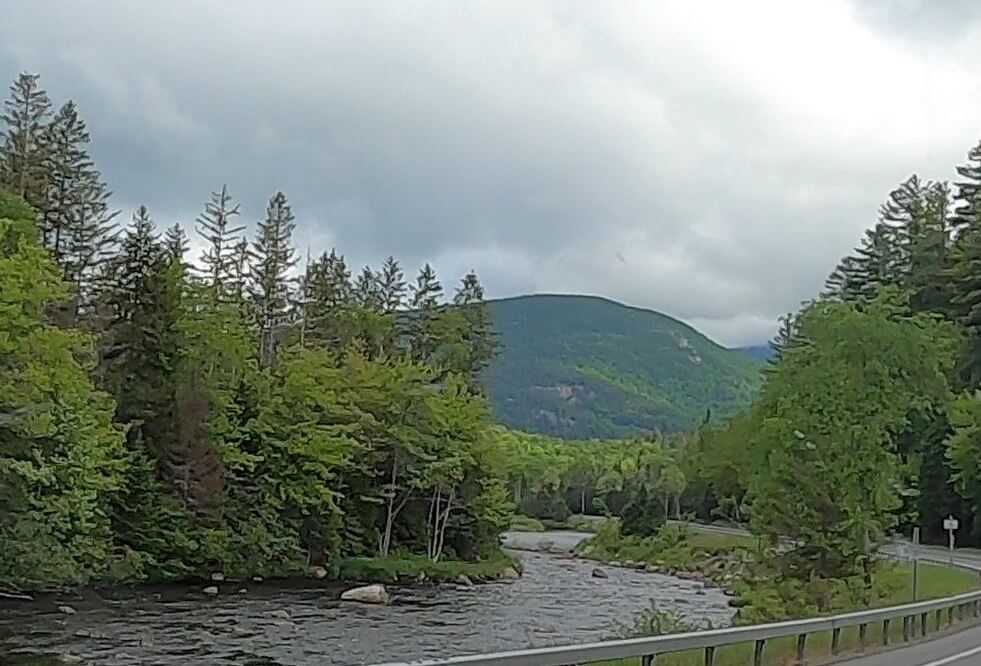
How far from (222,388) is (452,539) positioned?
16198 millimetres

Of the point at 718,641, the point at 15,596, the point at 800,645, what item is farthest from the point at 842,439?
the point at 15,596

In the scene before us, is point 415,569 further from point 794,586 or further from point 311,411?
point 794,586

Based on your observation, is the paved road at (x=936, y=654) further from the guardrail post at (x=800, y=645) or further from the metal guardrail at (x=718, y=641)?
the guardrail post at (x=800, y=645)

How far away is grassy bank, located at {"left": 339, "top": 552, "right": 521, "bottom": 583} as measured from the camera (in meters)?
59.1

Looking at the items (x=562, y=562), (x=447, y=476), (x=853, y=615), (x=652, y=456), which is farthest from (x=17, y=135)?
(x=652, y=456)

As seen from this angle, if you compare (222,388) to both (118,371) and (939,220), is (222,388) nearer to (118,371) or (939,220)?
(118,371)

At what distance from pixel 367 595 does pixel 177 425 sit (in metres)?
13.3

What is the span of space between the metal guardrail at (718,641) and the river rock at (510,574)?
3625 centimetres

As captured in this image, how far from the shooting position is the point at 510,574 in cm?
6272

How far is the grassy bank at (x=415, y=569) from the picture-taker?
2328 inches

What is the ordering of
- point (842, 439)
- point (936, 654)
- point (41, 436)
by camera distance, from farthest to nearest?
point (41, 436) → point (842, 439) → point (936, 654)

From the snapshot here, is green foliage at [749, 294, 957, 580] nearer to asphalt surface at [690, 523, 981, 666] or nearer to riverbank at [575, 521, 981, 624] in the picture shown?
riverbank at [575, 521, 981, 624]

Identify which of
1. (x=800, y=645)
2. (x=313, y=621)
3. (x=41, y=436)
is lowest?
(x=313, y=621)

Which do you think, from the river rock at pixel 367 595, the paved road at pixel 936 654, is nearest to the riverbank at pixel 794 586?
the paved road at pixel 936 654
